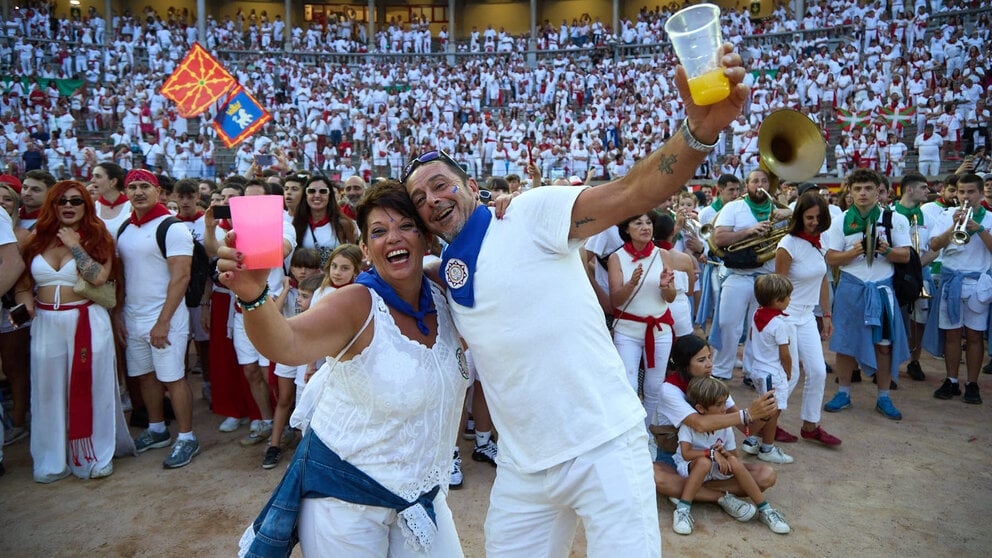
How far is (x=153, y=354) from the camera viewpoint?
4.95 meters

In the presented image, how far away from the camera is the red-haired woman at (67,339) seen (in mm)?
4625

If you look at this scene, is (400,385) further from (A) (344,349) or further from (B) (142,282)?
(B) (142,282)

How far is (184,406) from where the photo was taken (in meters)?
5.02

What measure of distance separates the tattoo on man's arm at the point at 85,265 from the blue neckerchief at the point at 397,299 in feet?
11.1

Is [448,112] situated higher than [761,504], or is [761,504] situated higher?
[448,112]

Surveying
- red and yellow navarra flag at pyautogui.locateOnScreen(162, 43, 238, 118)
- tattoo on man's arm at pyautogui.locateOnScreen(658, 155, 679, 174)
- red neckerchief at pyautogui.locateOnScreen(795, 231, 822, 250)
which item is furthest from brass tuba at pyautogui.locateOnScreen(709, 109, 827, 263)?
red and yellow navarra flag at pyautogui.locateOnScreen(162, 43, 238, 118)

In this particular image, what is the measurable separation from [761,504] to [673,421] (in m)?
0.70

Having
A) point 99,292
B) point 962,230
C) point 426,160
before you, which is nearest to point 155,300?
point 99,292

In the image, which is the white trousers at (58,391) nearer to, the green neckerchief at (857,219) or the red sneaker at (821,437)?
the red sneaker at (821,437)

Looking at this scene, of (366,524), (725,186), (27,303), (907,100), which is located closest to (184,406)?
(27,303)

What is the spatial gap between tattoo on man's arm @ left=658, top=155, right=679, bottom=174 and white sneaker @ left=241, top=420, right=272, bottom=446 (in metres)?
4.48

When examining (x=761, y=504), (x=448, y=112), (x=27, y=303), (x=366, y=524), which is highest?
(x=448, y=112)

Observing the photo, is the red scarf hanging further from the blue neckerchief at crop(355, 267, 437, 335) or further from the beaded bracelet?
the beaded bracelet

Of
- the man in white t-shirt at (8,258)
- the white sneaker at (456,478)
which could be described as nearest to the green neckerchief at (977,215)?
the white sneaker at (456,478)
